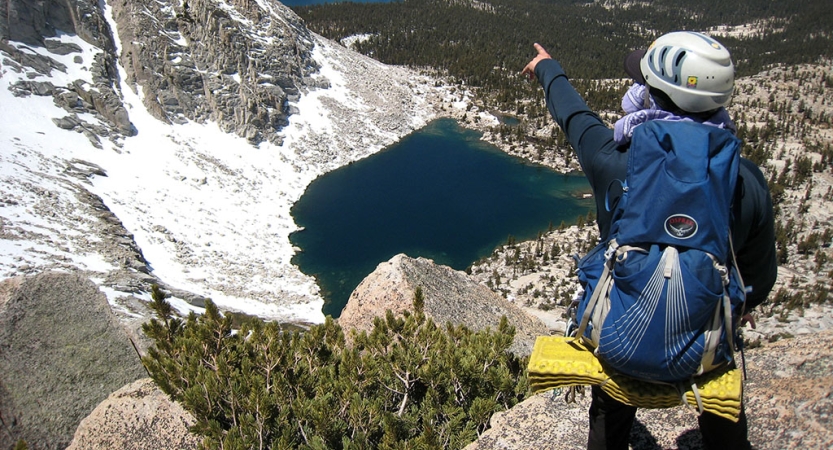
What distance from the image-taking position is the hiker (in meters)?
2.37

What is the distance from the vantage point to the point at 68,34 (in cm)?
3366

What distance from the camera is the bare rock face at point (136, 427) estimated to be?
555 centimetres

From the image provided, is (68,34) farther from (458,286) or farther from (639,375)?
(639,375)

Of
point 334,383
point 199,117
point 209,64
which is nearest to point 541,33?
point 209,64

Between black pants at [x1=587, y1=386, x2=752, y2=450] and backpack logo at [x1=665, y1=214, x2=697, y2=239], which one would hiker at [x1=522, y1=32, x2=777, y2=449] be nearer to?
black pants at [x1=587, y1=386, x2=752, y2=450]

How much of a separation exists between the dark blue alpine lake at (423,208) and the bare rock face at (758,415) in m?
19.1

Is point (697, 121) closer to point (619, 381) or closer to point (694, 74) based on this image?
point (694, 74)

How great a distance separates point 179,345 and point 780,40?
109m

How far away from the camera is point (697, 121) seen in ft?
8.05

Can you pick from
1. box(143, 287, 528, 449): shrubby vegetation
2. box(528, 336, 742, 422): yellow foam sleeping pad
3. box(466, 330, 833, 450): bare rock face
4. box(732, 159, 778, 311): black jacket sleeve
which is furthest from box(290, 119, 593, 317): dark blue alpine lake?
box(732, 159, 778, 311): black jacket sleeve

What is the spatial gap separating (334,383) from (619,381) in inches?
124

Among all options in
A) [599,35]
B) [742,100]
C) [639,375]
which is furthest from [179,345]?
[599,35]

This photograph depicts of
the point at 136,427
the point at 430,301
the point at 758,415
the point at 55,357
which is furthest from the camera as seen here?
the point at 430,301

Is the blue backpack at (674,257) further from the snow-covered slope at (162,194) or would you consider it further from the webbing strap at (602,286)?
the snow-covered slope at (162,194)
